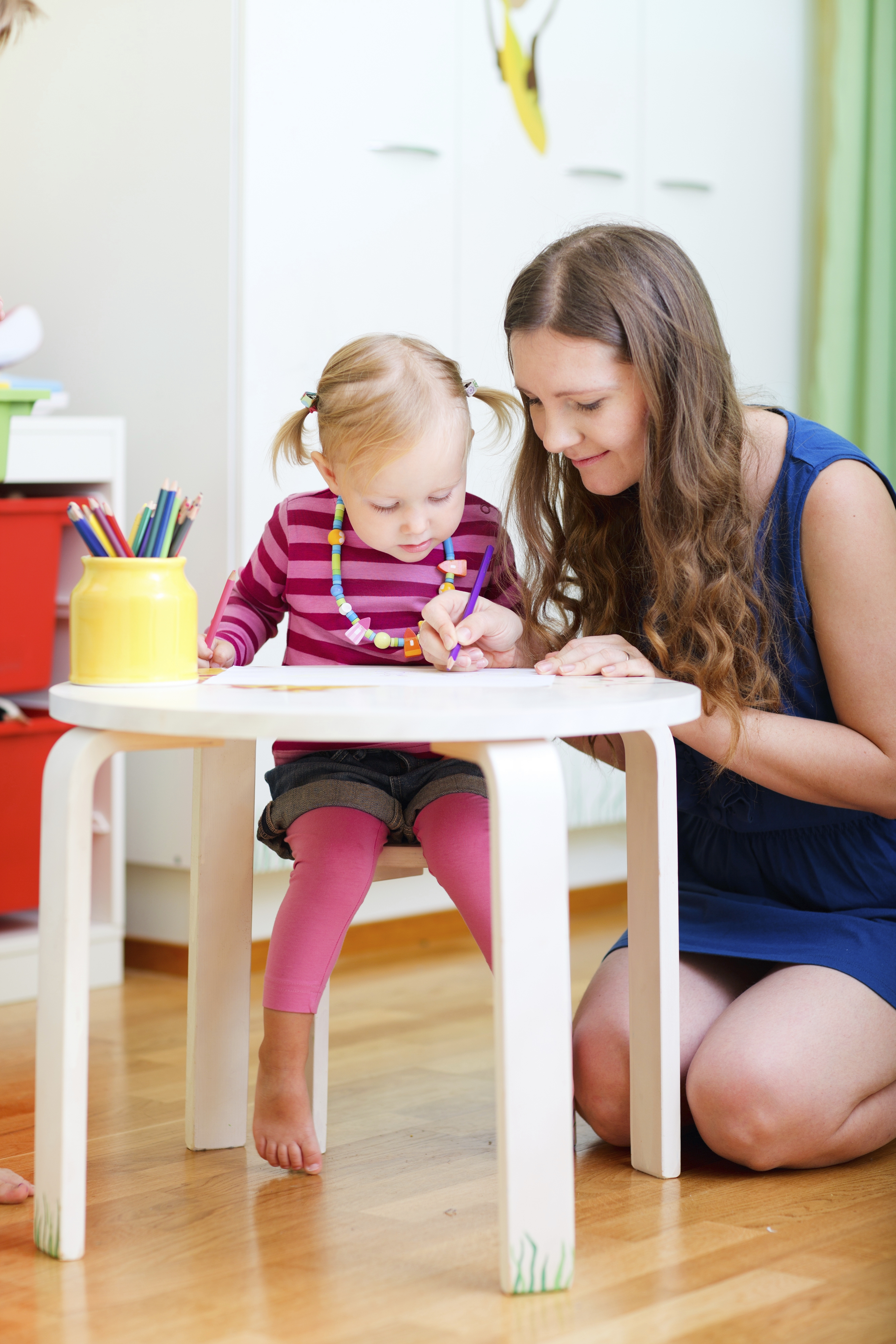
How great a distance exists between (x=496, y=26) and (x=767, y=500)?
118 centimetres

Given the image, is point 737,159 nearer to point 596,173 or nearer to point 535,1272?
point 596,173

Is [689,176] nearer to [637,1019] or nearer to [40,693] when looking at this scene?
[40,693]

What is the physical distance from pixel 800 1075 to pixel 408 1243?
0.34 meters

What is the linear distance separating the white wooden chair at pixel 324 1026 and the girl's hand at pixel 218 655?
210mm

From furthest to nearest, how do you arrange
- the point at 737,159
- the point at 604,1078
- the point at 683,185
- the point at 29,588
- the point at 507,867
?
the point at 737,159, the point at 683,185, the point at 29,588, the point at 604,1078, the point at 507,867

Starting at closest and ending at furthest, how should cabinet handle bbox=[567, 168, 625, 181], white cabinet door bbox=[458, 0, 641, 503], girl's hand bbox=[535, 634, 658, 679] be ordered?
1. girl's hand bbox=[535, 634, 658, 679]
2. white cabinet door bbox=[458, 0, 641, 503]
3. cabinet handle bbox=[567, 168, 625, 181]

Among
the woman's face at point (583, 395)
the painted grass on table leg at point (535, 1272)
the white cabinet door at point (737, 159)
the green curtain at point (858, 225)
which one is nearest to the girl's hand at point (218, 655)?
the woman's face at point (583, 395)

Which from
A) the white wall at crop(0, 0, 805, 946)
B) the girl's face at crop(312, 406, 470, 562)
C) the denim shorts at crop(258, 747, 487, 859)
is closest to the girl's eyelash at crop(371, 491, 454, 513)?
the girl's face at crop(312, 406, 470, 562)

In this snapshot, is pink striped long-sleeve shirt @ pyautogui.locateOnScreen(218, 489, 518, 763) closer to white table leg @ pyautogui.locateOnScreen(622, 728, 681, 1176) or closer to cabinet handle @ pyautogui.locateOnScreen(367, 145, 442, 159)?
white table leg @ pyautogui.locateOnScreen(622, 728, 681, 1176)

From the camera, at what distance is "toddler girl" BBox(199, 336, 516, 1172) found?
4.17ft

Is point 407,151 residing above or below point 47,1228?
above

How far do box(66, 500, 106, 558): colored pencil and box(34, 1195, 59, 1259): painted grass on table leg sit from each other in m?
0.45

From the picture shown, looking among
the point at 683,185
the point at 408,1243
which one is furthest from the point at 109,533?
the point at 683,185

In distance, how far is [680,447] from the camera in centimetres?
129
